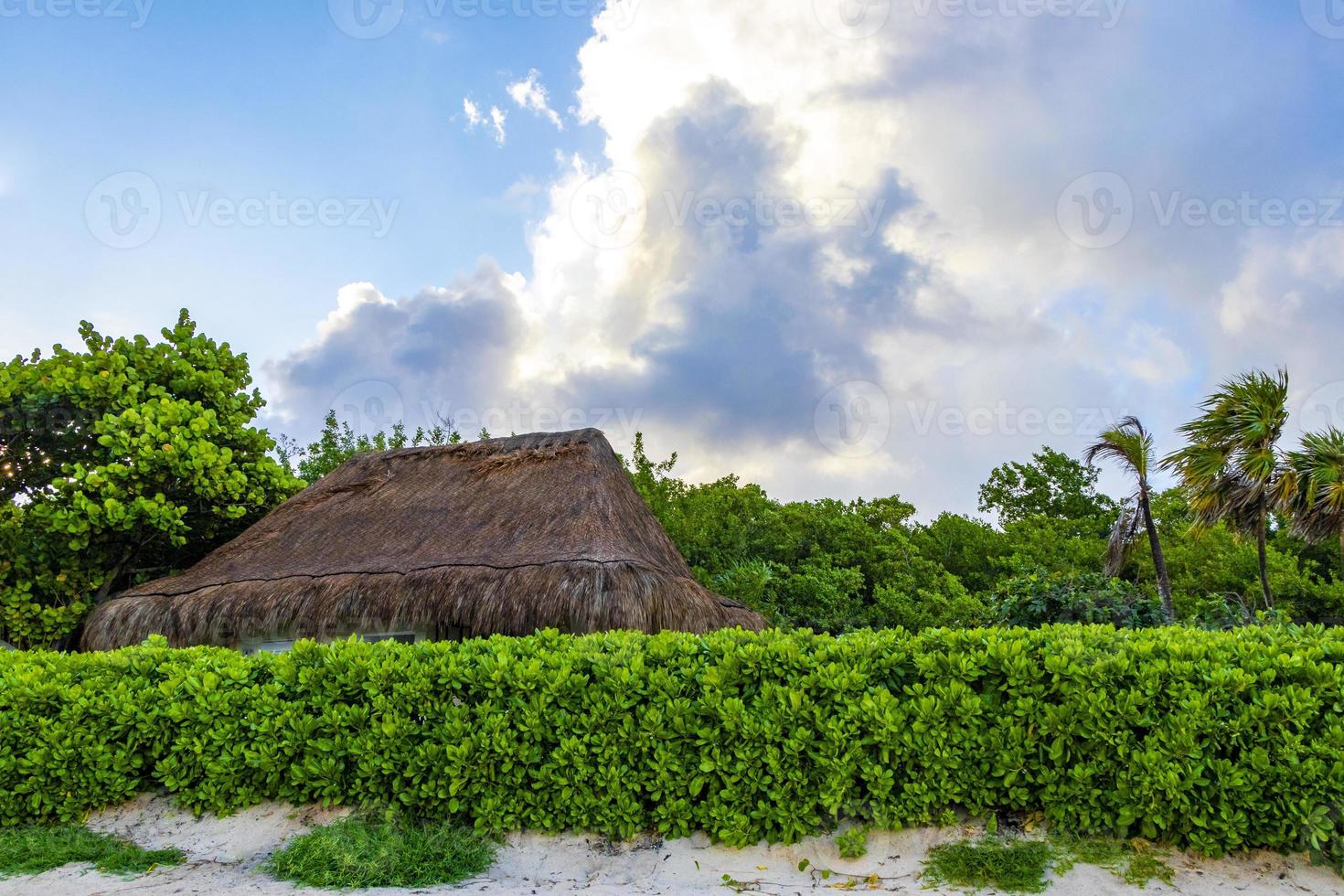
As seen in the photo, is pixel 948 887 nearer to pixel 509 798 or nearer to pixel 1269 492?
pixel 509 798

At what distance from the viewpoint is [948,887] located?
4.20 meters

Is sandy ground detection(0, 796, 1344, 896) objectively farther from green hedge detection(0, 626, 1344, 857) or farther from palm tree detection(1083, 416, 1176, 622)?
palm tree detection(1083, 416, 1176, 622)

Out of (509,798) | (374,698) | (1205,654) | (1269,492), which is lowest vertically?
(509,798)

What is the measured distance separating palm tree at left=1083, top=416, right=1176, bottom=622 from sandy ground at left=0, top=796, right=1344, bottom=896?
9245 mm

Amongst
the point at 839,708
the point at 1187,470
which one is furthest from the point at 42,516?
the point at 1187,470

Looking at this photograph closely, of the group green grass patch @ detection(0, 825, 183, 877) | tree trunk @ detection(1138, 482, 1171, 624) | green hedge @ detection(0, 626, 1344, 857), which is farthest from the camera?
tree trunk @ detection(1138, 482, 1171, 624)

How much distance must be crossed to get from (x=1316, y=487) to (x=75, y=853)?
16.4 meters

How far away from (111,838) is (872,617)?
13897 millimetres

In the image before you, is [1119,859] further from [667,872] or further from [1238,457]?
[1238,457]

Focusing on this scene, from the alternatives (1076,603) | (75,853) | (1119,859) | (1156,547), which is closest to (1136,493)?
(1156,547)

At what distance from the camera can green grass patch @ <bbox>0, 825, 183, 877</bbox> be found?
4.83m

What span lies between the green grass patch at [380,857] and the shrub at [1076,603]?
7.09 m

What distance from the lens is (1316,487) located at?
12961mm

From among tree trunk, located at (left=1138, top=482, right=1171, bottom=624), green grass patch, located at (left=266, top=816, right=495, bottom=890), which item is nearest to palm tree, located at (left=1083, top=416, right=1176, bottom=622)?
tree trunk, located at (left=1138, top=482, right=1171, bottom=624)
